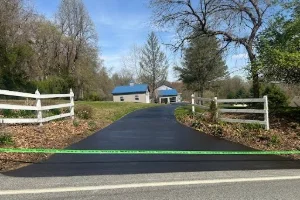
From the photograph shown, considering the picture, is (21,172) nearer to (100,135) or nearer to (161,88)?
(100,135)

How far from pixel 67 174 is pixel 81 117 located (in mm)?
10399

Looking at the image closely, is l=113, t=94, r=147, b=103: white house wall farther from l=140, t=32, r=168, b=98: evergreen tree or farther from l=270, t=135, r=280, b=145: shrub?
l=270, t=135, r=280, b=145: shrub

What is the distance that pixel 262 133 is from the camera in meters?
12.0

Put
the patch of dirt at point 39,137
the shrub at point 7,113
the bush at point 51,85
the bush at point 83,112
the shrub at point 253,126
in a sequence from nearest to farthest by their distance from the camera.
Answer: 1. the patch of dirt at point 39,137
2. the shrub at point 7,113
3. the shrub at point 253,126
4. the bush at point 83,112
5. the bush at point 51,85

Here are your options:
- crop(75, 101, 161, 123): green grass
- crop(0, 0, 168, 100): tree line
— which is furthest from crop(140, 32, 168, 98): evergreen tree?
crop(75, 101, 161, 123): green grass

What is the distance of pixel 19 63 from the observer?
120ft

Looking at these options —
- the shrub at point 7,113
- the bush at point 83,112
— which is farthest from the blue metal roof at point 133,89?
the shrub at point 7,113

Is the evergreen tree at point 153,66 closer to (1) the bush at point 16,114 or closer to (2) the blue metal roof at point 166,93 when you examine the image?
(2) the blue metal roof at point 166,93

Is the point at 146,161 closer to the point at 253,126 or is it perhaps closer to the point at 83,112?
the point at 253,126

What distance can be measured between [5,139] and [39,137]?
1.52m

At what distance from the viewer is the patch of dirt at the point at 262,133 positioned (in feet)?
35.6

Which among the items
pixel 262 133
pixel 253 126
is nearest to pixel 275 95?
pixel 253 126

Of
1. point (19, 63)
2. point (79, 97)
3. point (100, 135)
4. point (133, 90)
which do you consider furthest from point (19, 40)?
point (133, 90)

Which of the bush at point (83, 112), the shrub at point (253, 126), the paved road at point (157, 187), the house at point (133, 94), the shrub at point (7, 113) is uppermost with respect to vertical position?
the house at point (133, 94)
